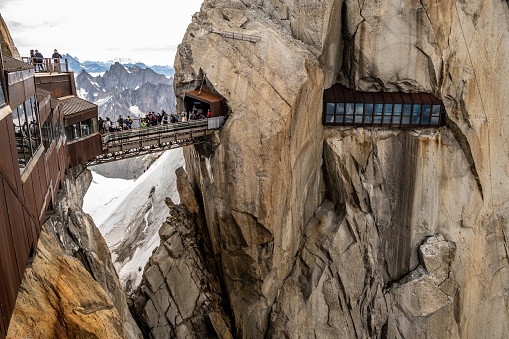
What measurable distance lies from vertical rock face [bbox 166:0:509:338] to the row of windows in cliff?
0.68 m

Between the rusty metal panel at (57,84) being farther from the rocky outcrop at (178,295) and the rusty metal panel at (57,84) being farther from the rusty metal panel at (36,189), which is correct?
the rocky outcrop at (178,295)

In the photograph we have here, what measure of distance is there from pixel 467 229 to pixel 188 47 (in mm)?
24023

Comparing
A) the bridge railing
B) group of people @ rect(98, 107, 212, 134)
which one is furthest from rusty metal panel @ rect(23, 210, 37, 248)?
group of people @ rect(98, 107, 212, 134)

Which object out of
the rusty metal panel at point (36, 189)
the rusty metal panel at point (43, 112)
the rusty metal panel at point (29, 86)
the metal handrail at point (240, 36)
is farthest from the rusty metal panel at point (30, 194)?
the metal handrail at point (240, 36)

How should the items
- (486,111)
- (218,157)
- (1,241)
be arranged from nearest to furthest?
(1,241)
(218,157)
(486,111)

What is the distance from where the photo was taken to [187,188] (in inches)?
1224

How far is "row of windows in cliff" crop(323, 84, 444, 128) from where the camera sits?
1142 inches

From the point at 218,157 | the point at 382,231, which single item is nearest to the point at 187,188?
the point at 218,157

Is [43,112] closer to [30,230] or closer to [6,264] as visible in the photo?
[30,230]

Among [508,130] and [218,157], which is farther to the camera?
[508,130]

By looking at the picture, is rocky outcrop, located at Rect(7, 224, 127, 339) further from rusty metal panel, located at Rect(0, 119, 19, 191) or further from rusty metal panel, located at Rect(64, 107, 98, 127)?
rusty metal panel, located at Rect(64, 107, 98, 127)

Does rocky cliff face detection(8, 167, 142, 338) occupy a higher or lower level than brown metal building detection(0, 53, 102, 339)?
lower

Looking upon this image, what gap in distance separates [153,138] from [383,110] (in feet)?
53.7

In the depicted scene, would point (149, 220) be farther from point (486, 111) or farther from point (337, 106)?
point (486, 111)
